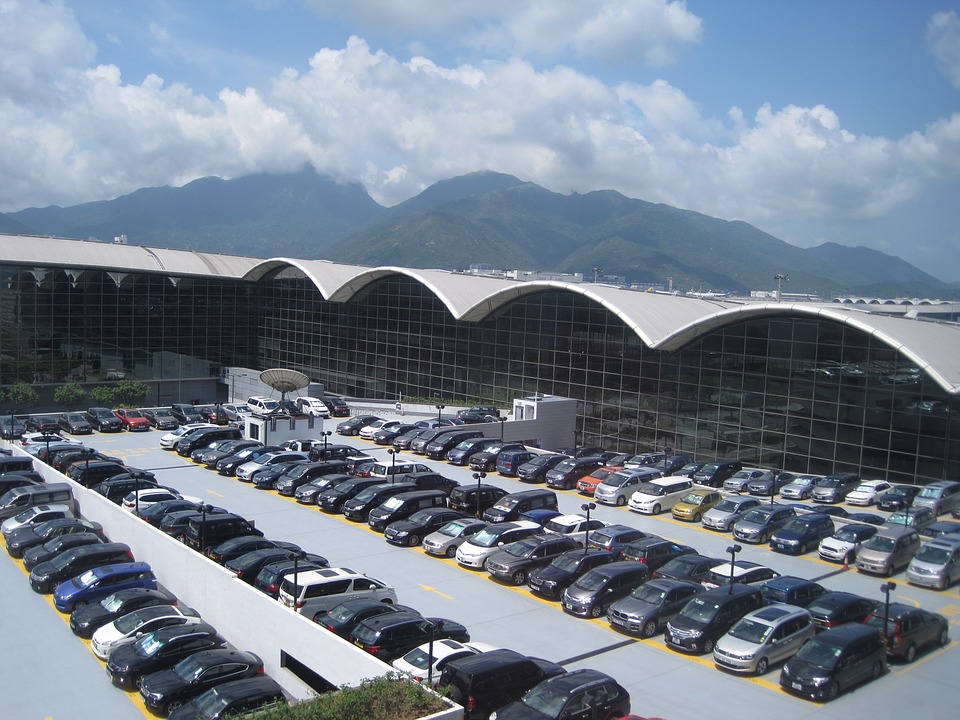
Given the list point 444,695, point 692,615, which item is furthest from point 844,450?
point 444,695

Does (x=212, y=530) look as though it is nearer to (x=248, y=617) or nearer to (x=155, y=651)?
(x=248, y=617)

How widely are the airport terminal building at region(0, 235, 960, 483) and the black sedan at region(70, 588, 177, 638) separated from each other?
25.3m

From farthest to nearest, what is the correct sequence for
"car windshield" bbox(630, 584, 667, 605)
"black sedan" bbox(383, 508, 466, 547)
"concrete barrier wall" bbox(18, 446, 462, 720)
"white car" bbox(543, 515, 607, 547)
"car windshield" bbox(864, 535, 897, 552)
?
1. "white car" bbox(543, 515, 607, 547)
2. "black sedan" bbox(383, 508, 466, 547)
3. "car windshield" bbox(864, 535, 897, 552)
4. "car windshield" bbox(630, 584, 667, 605)
5. "concrete barrier wall" bbox(18, 446, 462, 720)

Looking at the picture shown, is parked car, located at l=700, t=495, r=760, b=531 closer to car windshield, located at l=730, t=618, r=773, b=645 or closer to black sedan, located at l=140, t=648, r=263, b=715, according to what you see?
car windshield, located at l=730, t=618, r=773, b=645

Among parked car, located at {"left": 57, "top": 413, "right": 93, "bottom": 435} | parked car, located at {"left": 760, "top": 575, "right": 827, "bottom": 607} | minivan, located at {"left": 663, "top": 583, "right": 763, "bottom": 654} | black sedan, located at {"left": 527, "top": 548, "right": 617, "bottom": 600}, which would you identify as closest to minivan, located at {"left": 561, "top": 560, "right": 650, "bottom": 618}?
black sedan, located at {"left": 527, "top": 548, "right": 617, "bottom": 600}

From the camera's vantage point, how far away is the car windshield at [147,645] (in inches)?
577

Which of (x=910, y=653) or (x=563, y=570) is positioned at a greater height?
(x=563, y=570)

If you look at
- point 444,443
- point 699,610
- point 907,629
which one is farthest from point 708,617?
point 444,443

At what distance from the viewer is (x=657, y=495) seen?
91.8 feet

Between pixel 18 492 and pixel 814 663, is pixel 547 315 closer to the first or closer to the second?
pixel 18 492

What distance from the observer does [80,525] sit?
2212 centimetres

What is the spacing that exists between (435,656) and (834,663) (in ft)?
24.4

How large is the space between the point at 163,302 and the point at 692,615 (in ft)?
159

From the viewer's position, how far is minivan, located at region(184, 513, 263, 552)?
21.4 meters
